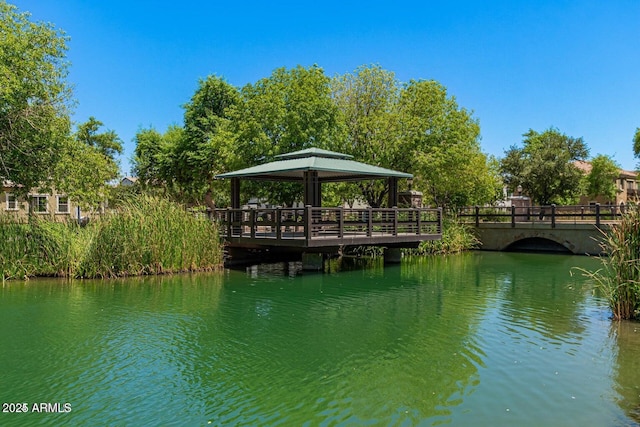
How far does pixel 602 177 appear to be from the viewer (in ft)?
135

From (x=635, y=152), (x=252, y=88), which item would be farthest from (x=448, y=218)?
(x=635, y=152)

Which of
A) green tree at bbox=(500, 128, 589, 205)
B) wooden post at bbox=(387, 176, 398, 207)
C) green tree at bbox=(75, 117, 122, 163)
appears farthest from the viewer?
green tree at bbox=(75, 117, 122, 163)

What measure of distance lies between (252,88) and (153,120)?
59.7 ft

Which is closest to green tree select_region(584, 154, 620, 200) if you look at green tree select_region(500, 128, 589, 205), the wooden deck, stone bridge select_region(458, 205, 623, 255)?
green tree select_region(500, 128, 589, 205)

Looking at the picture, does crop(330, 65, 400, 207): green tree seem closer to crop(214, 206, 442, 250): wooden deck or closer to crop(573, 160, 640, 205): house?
crop(214, 206, 442, 250): wooden deck

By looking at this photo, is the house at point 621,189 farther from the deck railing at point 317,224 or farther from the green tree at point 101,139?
Answer: the green tree at point 101,139

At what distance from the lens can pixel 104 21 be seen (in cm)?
1753

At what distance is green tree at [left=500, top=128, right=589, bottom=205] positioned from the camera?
32562 millimetres

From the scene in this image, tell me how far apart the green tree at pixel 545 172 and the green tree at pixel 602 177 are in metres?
6.50

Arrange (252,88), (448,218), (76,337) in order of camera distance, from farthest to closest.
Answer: (448,218) < (252,88) < (76,337)

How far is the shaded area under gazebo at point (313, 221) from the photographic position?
45.4 feet

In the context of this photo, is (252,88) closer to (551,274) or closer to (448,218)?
(448,218)

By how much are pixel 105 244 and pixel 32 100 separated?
17.4 feet

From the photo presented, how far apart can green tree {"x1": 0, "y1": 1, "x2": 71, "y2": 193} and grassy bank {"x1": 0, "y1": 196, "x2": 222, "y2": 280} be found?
2.05 m
